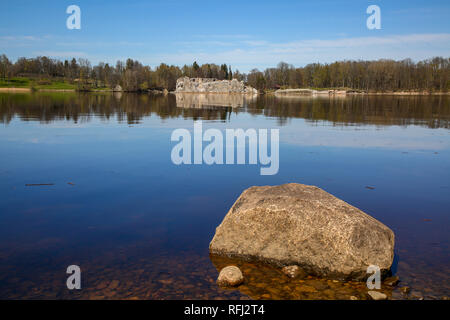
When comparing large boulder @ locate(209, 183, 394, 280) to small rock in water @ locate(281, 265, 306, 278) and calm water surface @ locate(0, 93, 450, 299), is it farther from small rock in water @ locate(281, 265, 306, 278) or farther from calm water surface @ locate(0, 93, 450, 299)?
calm water surface @ locate(0, 93, 450, 299)

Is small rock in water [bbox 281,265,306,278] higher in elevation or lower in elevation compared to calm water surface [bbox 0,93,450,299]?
lower

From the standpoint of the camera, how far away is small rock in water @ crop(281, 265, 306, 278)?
8008mm

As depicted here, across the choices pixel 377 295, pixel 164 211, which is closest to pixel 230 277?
pixel 377 295

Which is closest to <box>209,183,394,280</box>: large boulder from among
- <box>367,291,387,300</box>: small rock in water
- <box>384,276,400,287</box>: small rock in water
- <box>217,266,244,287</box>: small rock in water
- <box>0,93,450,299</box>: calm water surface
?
<box>384,276,400,287</box>: small rock in water

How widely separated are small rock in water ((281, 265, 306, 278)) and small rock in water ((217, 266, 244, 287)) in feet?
3.67

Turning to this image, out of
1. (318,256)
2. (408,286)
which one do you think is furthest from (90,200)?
(408,286)

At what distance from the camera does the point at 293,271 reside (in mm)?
8062

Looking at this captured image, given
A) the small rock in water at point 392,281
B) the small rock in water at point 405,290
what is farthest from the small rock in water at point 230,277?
the small rock in water at point 405,290

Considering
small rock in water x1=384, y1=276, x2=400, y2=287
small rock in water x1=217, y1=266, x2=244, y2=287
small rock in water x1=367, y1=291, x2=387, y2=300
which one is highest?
small rock in water x1=217, y1=266, x2=244, y2=287

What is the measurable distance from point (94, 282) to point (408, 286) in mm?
6635

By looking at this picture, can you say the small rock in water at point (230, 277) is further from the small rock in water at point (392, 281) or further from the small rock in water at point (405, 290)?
the small rock in water at point (405, 290)

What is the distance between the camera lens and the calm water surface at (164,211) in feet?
24.7

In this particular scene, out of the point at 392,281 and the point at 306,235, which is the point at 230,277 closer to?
the point at 306,235

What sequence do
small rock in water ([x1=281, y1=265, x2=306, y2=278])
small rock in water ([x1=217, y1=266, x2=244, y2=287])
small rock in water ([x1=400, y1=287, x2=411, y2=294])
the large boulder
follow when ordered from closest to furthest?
small rock in water ([x1=400, y1=287, x2=411, y2=294])
small rock in water ([x1=217, y1=266, x2=244, y2=287])
the large boulder
small rock in water ([x1=281, y1=265, x2=306, y2=278])
